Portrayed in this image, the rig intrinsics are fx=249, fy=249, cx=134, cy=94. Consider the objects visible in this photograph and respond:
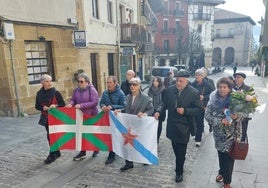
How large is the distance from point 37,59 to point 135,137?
6931 mm

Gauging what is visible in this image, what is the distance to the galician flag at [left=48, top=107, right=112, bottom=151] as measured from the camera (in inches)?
190

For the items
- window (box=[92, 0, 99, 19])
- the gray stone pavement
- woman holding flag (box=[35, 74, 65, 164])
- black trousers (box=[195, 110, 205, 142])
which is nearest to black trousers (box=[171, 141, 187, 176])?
the gray stone pavement

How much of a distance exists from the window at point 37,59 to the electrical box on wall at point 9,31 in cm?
88

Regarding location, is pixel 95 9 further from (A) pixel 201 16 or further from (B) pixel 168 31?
(A) pixel 201 16

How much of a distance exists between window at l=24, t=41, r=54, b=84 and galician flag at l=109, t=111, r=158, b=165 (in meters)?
6.13

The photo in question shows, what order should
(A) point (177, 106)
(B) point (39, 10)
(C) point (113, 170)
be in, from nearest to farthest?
(A) point (177, 106), (C) point (113, 170), (B) point (39, 10)

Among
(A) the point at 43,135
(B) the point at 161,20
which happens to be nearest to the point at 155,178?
(A) the point at 43,135

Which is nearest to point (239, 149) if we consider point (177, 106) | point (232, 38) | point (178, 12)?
point (177, 106)

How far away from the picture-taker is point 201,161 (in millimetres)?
5047

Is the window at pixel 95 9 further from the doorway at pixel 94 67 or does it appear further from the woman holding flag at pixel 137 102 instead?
the woman holding flag at pixel 137 102

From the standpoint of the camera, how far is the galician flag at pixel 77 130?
15.8 feet

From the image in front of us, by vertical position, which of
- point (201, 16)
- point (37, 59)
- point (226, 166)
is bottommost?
point (226, 166)

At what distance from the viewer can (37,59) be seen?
32.0ft

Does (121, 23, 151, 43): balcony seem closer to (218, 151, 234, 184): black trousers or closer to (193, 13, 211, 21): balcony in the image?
(218, 151, 234, 184): black trousers
